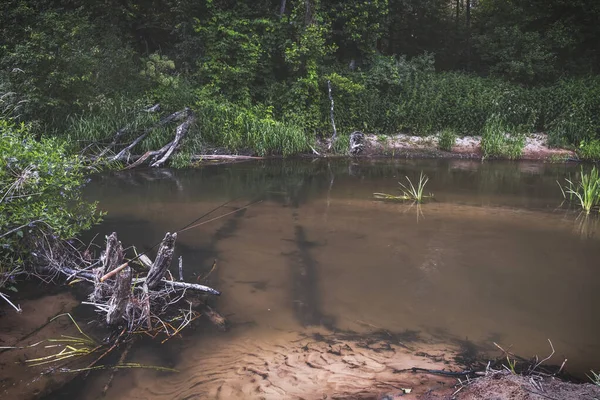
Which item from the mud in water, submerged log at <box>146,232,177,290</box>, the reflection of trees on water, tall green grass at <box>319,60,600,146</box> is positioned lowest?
the mud in water

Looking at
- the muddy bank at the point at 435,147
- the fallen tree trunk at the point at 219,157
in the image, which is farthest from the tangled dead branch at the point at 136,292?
the muddy bank at the point at 435,147

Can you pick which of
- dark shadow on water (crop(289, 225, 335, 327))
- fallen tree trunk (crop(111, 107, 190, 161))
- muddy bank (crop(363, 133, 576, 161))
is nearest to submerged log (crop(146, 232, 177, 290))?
dark shadow on water (crop(289, 225, 335, 327))

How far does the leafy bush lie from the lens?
4184mm

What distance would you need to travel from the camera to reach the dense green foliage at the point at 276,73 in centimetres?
1128

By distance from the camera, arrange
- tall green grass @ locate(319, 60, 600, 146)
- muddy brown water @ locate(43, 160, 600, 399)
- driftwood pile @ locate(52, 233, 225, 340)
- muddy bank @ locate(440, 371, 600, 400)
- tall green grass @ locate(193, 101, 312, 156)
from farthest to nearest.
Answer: tall green grass @ locate(319, 60, 600, 146) → tall green grass @ locate(193, 101, 312, 156) → driftwood pile @ locate(52, 233, 225, 340) → muddy brown water @ locate(43, 160, 600, 399) → muddy bank @ locate(440, 371, 600, 400)

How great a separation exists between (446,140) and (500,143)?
4.81 feet

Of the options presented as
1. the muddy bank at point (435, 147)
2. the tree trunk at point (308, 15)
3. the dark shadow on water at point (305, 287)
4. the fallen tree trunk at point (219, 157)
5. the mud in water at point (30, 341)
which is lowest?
the mud in water at point (30, 341)

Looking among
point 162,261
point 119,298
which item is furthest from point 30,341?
point 162,261

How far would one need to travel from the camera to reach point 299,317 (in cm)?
427

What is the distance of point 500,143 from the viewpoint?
1320 centimetres

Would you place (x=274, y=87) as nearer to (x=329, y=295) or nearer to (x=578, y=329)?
Answer: (x=329, y=295)

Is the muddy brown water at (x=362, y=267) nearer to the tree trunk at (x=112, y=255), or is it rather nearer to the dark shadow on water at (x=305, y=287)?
the dark shadow on water at (x=305, y=287)

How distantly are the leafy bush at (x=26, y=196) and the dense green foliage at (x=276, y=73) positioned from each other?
6.42 metres

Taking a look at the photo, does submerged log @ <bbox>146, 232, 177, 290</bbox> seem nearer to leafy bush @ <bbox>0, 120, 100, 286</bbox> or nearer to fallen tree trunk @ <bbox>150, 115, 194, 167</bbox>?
leafy bush @ <bbox>0, 120, 100, 286</bbox>
